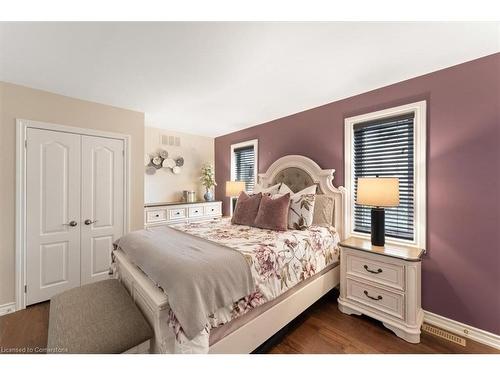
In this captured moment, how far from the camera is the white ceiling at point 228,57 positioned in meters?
1.39

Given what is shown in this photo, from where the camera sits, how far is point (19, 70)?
6.17 ft

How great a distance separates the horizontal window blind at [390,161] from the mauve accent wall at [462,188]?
6.3 inches

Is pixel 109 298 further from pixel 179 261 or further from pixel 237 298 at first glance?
pixel 237 298

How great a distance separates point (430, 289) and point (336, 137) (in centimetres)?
185

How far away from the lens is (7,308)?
2.10 m

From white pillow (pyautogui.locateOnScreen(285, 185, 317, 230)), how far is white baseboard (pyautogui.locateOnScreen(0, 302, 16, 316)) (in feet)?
9.85

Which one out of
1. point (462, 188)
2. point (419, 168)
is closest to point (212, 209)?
point (419, 168)

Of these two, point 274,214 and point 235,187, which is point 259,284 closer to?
point 274,214

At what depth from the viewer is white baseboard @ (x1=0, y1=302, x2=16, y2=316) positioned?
2.08 meters

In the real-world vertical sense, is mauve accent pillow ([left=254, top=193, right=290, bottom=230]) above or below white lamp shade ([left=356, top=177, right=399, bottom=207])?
below

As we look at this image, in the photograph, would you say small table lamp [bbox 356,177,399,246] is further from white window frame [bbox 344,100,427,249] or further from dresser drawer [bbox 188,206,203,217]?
dresser drawer [bbox 188,206,203,217]

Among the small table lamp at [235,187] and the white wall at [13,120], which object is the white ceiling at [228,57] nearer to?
the white wall at [13,120]

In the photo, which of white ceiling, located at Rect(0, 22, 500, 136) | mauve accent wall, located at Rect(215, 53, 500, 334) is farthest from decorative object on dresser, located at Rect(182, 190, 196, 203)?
mauve accent wall, located at Rect(215, 53, 500, 334)

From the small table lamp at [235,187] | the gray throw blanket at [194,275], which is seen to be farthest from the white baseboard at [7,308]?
the small table lamp at [235,187]
